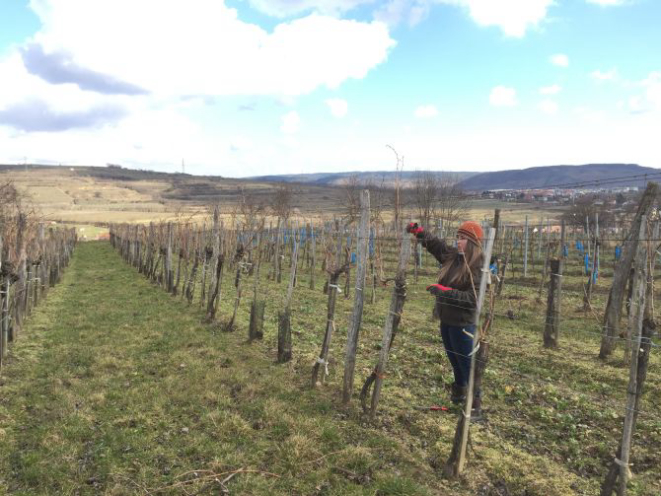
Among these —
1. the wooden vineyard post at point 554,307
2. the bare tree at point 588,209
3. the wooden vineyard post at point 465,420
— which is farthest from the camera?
the bare tree at point 588,209

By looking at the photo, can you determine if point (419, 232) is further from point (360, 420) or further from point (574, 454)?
point (574, 454)

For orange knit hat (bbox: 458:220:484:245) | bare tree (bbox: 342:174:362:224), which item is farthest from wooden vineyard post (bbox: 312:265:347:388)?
orange knit hat (bbox: 458:220:484:245)

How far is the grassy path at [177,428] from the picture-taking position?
13.8 ft

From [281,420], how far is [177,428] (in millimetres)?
1277

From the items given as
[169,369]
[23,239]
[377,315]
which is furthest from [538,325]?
[23,239]

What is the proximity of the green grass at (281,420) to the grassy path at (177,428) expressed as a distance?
20 mm

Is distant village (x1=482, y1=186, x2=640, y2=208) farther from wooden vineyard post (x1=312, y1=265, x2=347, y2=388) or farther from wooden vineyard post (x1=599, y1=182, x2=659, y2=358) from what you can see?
wooden vineyard post (x1=312, y1=265, x2=347, y2=388)

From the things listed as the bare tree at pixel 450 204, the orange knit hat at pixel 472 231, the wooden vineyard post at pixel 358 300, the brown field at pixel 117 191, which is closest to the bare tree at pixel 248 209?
the bare tree at pixel 450 204

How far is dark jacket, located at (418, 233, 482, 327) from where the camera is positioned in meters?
4.70

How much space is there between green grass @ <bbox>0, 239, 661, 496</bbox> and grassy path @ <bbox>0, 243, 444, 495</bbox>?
2 cm

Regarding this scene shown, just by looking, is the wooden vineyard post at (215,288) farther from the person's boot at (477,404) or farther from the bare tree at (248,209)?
the person's boot at (477,404)

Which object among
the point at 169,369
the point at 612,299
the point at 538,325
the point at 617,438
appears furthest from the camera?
the point at 538,325

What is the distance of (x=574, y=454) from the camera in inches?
186

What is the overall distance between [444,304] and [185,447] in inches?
133
